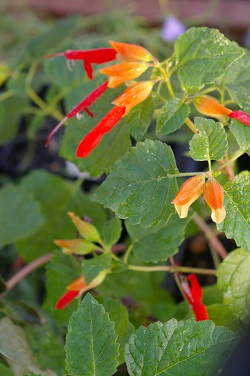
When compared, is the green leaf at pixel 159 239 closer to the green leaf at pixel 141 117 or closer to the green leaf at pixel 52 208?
the green leaf at pixel 141 117

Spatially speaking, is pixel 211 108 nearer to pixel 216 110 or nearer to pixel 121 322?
pixel 216 110

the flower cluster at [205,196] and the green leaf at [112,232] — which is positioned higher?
the flower cluster at [205,196]

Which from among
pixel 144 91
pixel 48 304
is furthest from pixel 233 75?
pixel 48 304

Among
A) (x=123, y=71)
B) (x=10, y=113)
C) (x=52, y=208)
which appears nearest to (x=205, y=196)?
(x=123, y=71)

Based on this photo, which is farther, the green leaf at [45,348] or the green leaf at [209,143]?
the green leaf at [45,348]

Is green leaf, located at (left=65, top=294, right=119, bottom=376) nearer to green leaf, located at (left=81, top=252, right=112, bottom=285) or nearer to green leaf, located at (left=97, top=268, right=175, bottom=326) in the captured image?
green leaf, located at (left=81, top=252, right=112, bottom=285)

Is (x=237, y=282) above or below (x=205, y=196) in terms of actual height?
below

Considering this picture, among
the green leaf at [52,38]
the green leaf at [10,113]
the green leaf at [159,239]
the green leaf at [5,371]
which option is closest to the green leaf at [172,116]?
the green leaf at [159,239]
